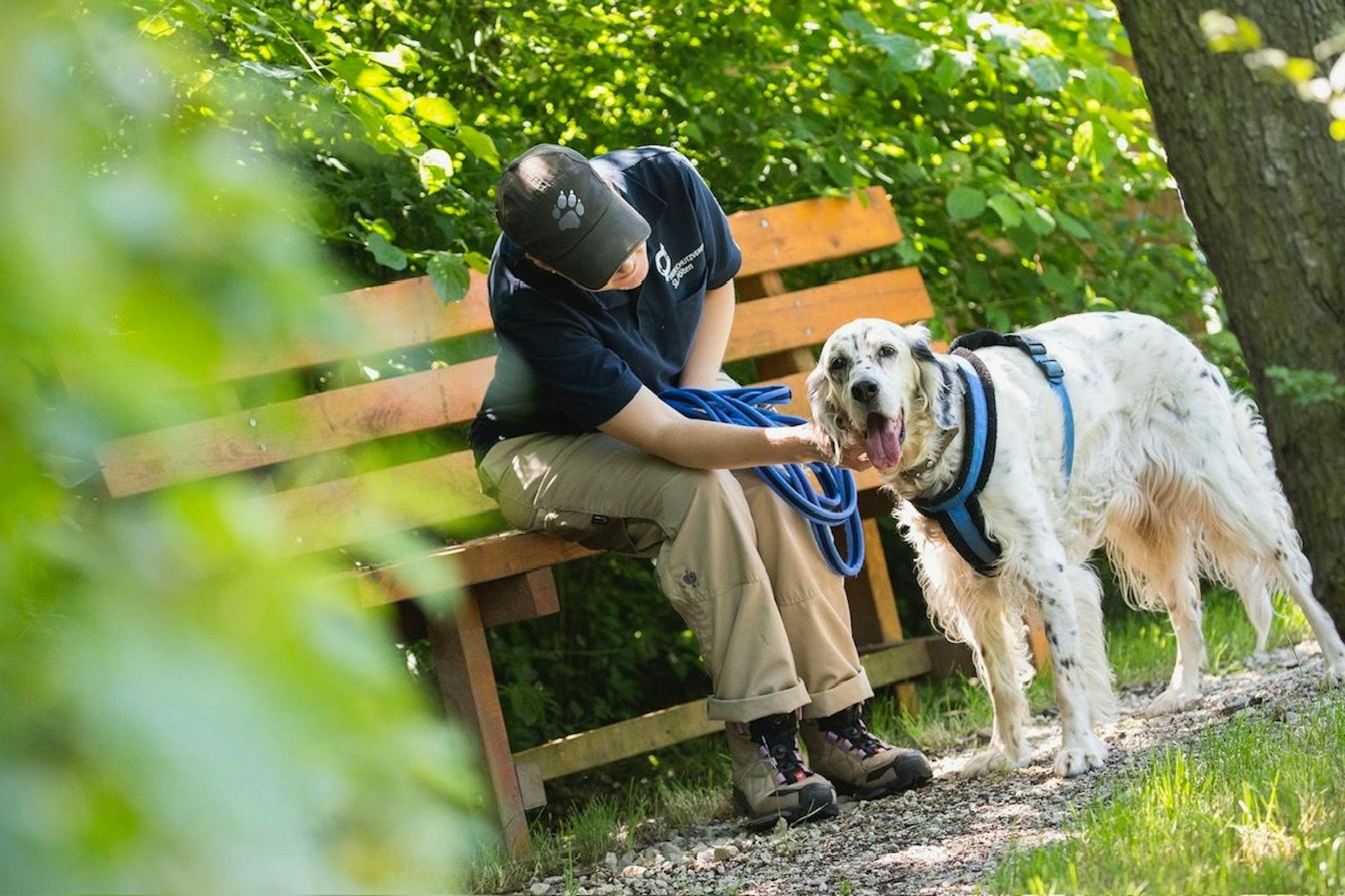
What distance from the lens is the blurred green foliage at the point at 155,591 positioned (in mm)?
456

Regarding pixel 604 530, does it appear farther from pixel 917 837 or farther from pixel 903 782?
pixel 917 837

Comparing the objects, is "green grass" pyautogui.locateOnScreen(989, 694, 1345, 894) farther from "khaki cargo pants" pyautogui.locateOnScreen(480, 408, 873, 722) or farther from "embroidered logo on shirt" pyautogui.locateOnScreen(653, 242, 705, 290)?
"embroidered logo on shirt" pyautogui.locateOnScreen(653, 242, 705, 290)

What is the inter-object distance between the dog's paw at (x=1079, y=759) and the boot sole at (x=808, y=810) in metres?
0.55

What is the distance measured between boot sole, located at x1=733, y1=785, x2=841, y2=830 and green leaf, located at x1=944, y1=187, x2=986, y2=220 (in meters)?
2.16

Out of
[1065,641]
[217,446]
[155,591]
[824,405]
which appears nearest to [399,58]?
[824,405]

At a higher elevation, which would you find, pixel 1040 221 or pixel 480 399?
pixel 1040 221

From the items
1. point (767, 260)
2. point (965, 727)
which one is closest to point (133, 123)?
point (965, 727)

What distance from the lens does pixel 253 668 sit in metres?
0.48

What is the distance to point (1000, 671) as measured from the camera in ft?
13.3

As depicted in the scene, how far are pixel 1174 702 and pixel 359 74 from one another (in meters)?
2.77

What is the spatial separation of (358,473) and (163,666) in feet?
1.03

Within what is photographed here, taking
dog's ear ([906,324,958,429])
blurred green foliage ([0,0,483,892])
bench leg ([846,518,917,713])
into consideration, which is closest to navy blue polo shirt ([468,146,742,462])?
dog's ear ([906,324,958,429])

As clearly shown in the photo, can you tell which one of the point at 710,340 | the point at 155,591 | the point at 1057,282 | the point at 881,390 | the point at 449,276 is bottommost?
the point at 155,591

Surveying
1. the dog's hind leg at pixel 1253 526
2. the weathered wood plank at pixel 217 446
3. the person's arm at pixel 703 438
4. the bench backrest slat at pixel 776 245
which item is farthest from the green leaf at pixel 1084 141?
the weathered wood plank at pixel 217 446
